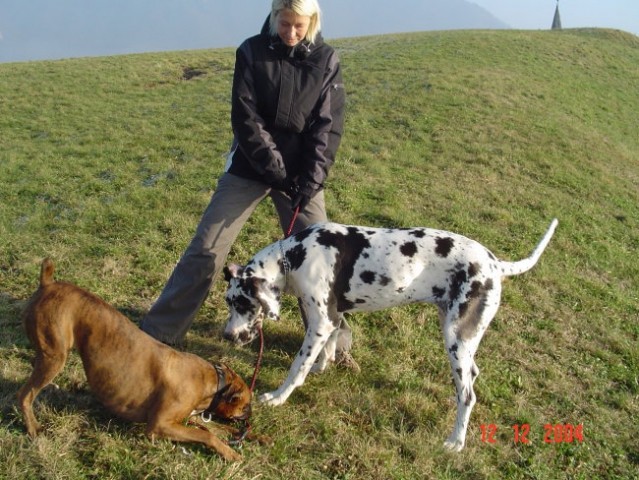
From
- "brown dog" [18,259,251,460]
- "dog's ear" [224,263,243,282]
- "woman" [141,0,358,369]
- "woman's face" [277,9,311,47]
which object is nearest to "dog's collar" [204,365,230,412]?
"brown dog" [18,259,251,460]

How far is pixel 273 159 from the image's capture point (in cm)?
427

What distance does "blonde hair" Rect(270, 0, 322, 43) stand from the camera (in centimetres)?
390

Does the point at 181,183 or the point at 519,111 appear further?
the point at 519,111

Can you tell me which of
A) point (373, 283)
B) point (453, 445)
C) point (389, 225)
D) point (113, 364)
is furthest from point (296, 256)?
point (389, 225)

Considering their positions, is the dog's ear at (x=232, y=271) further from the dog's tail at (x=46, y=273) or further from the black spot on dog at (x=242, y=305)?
the dog's tail at (x=46, y=273)

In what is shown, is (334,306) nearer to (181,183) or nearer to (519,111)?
(181,183)

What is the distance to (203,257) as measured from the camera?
4508 millimetres

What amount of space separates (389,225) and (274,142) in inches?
158

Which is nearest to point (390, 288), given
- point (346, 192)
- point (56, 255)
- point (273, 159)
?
point (273, 159)

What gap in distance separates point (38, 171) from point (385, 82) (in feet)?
44.0

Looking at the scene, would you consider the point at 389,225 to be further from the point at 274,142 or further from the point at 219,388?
the point at 219,388

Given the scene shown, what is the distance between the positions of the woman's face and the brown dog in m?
2.50

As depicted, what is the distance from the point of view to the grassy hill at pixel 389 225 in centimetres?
367

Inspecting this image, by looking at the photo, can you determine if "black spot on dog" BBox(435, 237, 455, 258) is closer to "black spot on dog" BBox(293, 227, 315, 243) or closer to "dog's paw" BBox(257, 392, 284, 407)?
"black spot on dog" BBox(293, 227, 315, 243)
